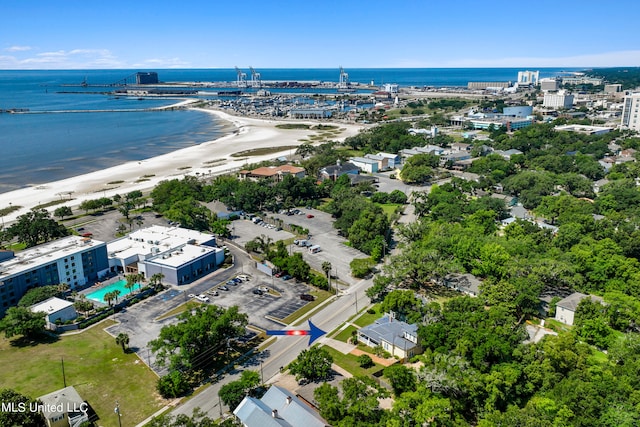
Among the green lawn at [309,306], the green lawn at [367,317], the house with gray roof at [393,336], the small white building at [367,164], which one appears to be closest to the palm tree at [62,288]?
the green lawn at [309,306]

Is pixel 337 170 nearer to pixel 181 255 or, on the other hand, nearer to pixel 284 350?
pixel 181 255

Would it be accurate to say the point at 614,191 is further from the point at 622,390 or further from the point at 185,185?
the point at 185,185

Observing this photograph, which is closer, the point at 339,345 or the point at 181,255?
the point at 339,345

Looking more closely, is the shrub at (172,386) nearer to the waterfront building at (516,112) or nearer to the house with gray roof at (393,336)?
the house with gray roof at (393,336)

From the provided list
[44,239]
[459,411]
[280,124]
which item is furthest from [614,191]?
[280,124]

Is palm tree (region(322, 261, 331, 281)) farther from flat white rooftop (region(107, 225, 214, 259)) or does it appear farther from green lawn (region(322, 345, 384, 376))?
flat white rooftop (region(107, 225, 214, 259))

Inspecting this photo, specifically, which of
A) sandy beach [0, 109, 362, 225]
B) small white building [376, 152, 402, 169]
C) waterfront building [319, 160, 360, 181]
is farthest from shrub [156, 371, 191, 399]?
small white building [376, 152, 402, 169]

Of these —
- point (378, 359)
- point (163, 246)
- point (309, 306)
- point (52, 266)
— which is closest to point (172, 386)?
point (378, 359)
